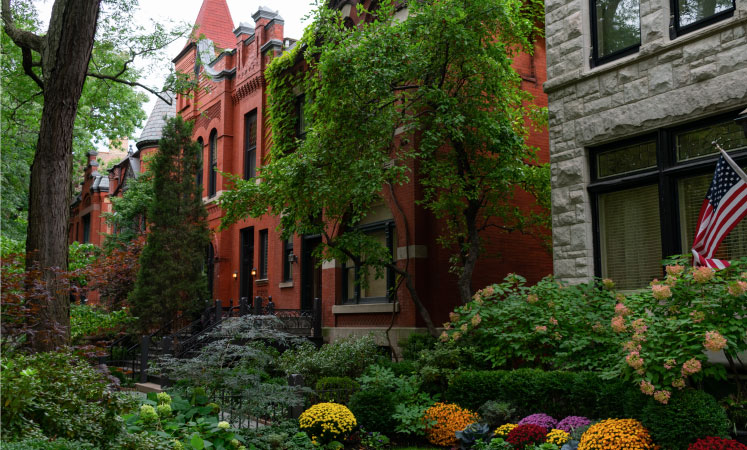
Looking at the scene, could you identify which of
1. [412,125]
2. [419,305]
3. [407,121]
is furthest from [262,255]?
[412,125]

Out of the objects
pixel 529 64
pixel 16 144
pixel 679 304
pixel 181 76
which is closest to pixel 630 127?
pixel 679 304

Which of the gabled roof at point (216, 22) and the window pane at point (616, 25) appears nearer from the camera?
the window pane at point (616, 25)

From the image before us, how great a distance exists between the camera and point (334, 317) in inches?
720

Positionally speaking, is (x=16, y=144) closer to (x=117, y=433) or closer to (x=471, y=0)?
(x=471, y=0)

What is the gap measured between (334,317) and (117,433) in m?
11.1

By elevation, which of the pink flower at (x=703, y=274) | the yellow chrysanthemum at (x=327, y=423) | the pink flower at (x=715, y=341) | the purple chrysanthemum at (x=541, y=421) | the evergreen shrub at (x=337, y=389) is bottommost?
the yellow chrysanthemum at (x=327, y=423)

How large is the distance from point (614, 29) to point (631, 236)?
3.48 meters

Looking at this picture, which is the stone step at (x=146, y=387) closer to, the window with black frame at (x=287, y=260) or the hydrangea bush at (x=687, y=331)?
the window with black frame at (x=287, y=260)

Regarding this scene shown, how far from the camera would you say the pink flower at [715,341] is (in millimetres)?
7258

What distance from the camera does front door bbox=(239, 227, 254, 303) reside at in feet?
79.1

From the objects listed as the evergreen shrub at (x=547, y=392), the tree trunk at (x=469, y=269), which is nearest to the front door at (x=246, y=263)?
the tree trunk at (x=469, y=269)

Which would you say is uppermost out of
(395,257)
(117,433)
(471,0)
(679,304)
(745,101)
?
(471,0)

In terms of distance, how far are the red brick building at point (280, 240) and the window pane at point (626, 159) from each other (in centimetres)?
526

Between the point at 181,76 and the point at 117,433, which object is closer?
the point at 117,433
